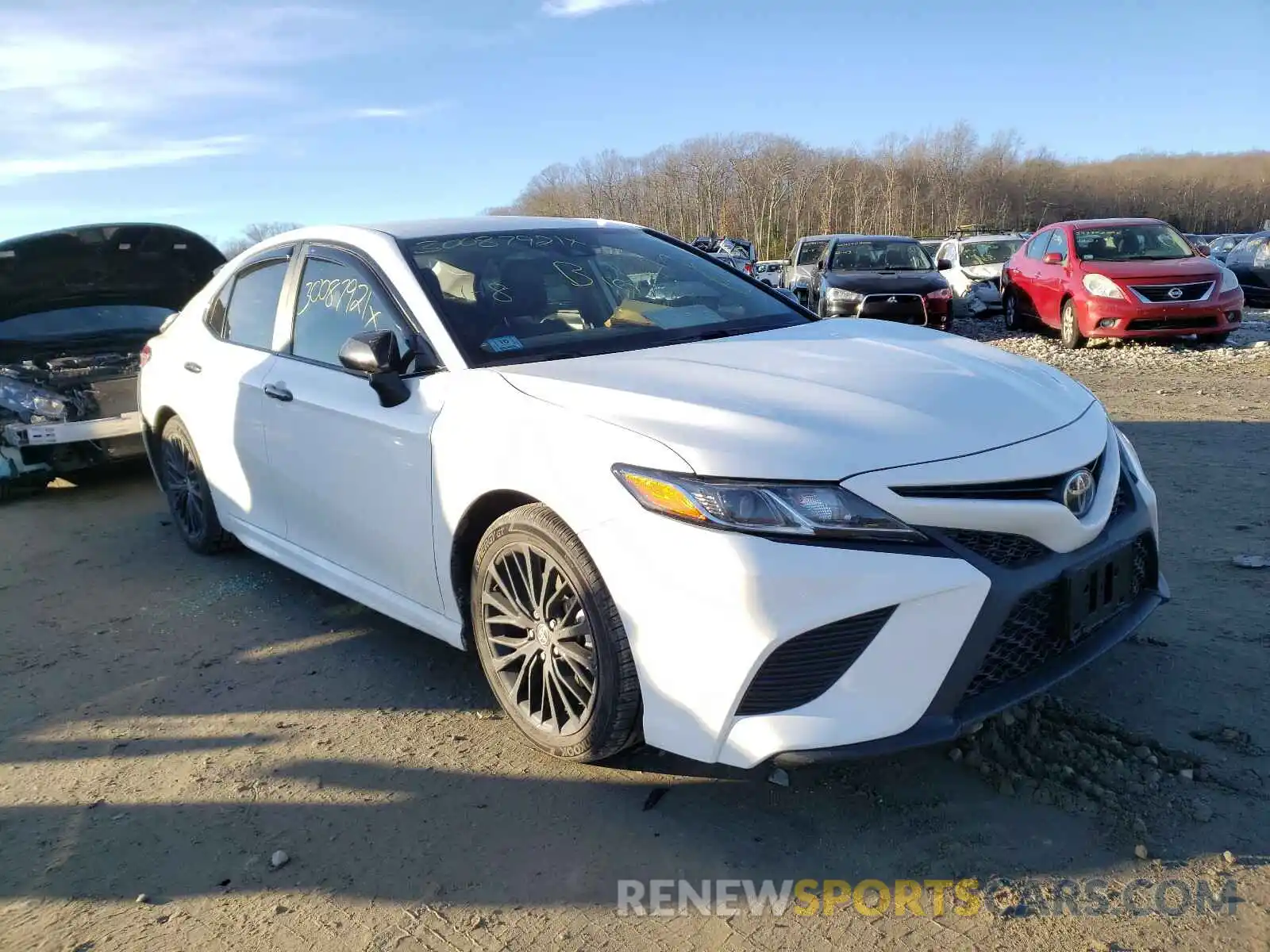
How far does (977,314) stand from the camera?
17047 mm

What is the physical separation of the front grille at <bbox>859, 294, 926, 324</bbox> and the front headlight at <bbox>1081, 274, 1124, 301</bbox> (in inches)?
78.2

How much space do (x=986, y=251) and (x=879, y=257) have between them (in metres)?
5.77

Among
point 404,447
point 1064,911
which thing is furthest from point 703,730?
point 404,447

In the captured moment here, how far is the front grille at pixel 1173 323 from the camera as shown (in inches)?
437

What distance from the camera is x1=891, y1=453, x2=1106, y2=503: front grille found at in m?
2.40

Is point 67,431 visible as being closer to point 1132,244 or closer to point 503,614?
point 503,614

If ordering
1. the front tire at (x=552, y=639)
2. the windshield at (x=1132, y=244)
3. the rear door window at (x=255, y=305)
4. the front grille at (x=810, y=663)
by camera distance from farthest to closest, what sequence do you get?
the windshield at (x=1132, y=244) → the rear door window at (x=255, y=305) → the front tire at (x=552, y=639) → the front grille at (x=810, y=663)

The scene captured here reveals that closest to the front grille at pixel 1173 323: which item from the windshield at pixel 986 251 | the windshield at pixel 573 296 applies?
the windshield at pixel 986 251

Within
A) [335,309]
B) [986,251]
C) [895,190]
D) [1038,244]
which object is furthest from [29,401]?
[895,190]

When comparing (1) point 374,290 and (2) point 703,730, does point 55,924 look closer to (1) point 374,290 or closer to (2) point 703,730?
(2) point 703,730

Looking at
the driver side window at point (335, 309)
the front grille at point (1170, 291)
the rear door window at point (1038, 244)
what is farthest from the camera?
the rear door window at point (1038, 244)

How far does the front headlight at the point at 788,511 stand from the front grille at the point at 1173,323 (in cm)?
1026

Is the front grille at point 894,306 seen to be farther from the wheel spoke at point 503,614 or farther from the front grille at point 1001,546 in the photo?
the front grille at point 1001,546

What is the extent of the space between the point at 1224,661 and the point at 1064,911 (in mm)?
1547
